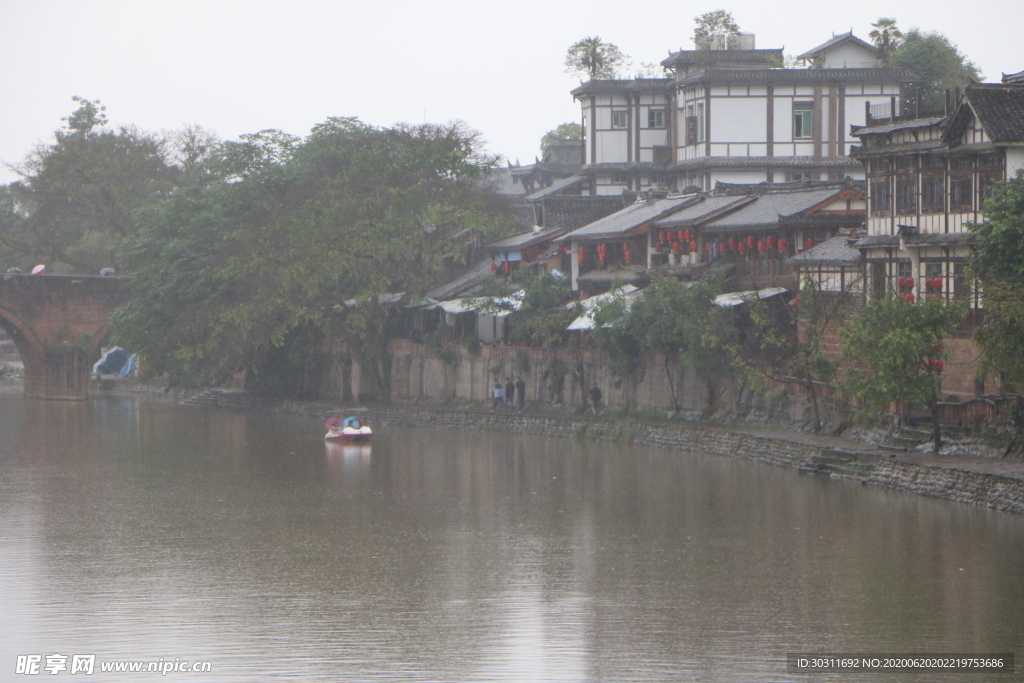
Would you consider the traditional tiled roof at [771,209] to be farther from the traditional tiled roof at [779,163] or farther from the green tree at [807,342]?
the traditional tiled roof at [779,163]

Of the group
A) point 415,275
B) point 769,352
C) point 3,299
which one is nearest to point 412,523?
point 769,352

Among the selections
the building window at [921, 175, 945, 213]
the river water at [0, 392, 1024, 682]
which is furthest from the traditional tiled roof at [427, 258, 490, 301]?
the building window at [921, 175, 945, 213]

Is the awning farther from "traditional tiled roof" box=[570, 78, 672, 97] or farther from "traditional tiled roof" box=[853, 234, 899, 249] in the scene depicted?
"traditional tiled roof" box=[570, 78, 672, 97]

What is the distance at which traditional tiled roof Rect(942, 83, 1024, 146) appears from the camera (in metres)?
23.5

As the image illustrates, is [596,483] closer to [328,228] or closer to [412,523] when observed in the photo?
[412,523]

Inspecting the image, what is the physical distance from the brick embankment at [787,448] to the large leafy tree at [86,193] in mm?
18934

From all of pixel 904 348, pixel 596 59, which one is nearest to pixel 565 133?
pixel 596 59

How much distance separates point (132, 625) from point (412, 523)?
7318 mm

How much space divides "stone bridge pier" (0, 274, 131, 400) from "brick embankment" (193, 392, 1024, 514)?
13.3 metres

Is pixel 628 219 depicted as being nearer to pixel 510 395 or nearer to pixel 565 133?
pixel 510 395

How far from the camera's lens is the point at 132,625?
14.2 metres

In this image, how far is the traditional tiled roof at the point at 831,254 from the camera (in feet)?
93.6

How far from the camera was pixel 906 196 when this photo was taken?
26.6 m

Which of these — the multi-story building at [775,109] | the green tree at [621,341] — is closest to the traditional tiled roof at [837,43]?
the multi-story building at [775,109]
